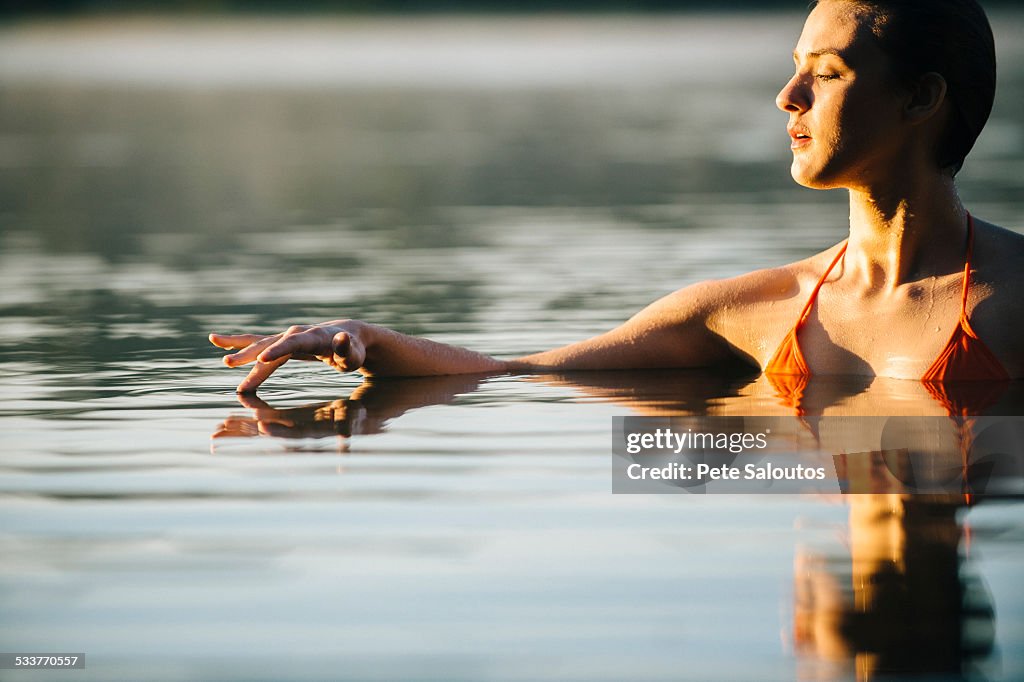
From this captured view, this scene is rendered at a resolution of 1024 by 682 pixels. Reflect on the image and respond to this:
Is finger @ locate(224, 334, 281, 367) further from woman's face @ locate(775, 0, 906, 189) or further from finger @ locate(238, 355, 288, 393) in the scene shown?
woman's face @ locate(775, 0, 906, 189)

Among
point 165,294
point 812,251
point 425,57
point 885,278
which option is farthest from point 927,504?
point 425,57

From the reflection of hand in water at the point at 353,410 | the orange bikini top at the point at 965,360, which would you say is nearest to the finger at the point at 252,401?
the reflection of hand in water at the point at 353,410

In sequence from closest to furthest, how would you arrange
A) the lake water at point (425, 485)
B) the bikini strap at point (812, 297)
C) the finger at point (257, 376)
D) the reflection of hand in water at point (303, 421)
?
the lake water at point (425, 485) < the reflection of hand in water at point (303, 421) < the finger at point (257, 376) < the bikini strap at point (812, 297)

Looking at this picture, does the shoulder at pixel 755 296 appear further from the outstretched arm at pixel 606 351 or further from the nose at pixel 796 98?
the nose at pixel 796 98

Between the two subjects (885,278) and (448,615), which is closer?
(448,615)

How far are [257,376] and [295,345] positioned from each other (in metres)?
0.53

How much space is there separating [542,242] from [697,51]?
48851mm

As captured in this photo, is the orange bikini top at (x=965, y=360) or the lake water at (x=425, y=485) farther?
the orange bikini top at (x=965, y=360)

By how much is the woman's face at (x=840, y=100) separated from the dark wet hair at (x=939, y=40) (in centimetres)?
4

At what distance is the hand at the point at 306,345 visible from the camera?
5238 millimetres

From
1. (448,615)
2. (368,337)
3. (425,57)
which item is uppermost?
(425,57)

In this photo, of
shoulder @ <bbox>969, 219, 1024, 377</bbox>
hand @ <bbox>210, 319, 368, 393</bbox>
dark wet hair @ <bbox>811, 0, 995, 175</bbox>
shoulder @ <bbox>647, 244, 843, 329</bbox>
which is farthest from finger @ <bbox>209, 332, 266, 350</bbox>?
shoulder @ <bbox>969, 219, 1024, 377</bbox>

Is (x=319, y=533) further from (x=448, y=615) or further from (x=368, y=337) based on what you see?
(x=368, y=337)

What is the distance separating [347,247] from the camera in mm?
11055
